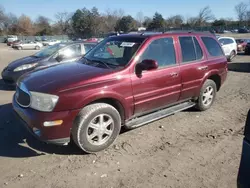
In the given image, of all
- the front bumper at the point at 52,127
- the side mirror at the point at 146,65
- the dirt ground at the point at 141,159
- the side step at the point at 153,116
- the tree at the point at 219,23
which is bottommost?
the dirt ground at the point at 141,159

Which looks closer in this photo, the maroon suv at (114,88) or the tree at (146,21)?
the maroon suv at (114,88)

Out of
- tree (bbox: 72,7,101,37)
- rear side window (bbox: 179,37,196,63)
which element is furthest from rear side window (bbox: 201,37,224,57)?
tree (bbox: 72,7,101,37)

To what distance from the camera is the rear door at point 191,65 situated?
5104 millimetres

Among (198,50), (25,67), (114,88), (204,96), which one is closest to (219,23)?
(25,67)

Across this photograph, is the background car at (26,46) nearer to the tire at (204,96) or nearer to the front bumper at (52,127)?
the tire at (204,96)

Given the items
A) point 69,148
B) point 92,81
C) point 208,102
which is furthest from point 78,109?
point 208,102

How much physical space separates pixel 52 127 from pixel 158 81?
2.05 m

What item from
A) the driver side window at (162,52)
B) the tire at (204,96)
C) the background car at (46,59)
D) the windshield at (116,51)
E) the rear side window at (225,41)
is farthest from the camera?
the rear side window at (225,41)

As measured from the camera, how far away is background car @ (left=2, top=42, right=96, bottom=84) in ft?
26.8

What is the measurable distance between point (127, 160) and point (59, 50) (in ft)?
19.8

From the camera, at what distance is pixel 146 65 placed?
418 centimetres

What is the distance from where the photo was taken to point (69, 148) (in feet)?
13.5

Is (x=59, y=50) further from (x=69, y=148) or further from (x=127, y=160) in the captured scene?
(x=127, y=160)

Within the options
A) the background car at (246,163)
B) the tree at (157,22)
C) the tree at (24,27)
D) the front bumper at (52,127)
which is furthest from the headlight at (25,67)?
the tree at (24,27)
